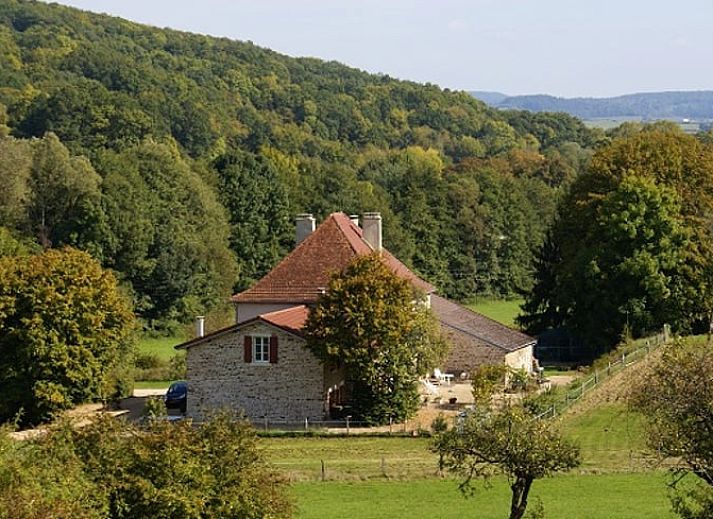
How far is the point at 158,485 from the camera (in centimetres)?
2258

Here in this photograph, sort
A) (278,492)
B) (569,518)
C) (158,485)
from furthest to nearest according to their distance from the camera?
(569,518) < (278,492) < (158,485)

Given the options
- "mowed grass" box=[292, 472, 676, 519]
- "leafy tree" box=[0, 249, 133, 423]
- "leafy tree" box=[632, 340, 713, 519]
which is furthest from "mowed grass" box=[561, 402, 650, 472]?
"leafy tree" box=[0, 249, 133, 423]

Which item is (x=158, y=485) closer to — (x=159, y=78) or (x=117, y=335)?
(x=117, y=335)

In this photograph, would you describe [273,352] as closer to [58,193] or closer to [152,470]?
[152,470]

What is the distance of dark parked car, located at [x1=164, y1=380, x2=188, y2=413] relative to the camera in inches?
1818

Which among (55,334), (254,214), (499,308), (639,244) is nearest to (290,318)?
(55,334)

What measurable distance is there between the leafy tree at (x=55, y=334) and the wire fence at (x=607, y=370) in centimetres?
1506

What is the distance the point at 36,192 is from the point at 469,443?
54289 mm

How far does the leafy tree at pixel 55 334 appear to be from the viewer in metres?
44.8

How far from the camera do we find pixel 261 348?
1747 inches

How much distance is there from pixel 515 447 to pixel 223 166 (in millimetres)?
66601

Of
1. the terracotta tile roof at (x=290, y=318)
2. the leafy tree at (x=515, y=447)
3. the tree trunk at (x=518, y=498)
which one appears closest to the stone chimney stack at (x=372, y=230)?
the terracotta tile roof at (x=290, y=318)

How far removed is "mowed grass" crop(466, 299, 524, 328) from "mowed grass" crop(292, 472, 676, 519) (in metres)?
47.5

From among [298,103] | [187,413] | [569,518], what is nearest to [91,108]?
[298,103]
